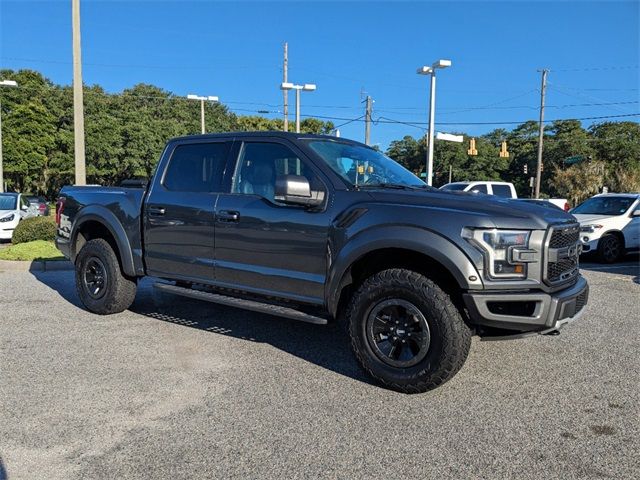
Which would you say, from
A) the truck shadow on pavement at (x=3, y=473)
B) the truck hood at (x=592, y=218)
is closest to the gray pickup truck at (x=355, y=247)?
the truck shadow on pavement at (x=3, y=473)

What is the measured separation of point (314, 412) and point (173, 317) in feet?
10.1

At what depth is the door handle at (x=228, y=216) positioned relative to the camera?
477 centimetres

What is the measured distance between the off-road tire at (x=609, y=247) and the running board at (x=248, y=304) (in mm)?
9975

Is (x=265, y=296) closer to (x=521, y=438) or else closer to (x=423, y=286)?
(x=423, y=286)

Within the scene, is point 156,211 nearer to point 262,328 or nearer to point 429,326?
point 262,328

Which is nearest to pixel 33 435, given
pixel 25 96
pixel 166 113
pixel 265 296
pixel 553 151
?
pixel 265 296

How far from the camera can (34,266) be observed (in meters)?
9.46

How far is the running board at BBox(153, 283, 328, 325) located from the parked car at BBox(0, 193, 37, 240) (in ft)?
30.9

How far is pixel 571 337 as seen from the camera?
5.53m

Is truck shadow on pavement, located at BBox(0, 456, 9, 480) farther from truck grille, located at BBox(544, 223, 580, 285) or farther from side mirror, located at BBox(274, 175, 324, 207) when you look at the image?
truck grille, located at BBox(544, 223, 580, 285)

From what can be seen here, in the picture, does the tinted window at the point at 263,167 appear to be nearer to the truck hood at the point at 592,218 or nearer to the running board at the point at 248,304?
the running board at the point at 248,304

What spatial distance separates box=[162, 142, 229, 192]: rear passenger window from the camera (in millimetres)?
5164

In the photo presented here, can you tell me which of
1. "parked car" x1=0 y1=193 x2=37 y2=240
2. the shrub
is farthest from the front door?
"parked car" x1=0 y1=193 x2=37 y2=240

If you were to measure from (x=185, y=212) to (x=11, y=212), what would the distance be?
11.2 meters
